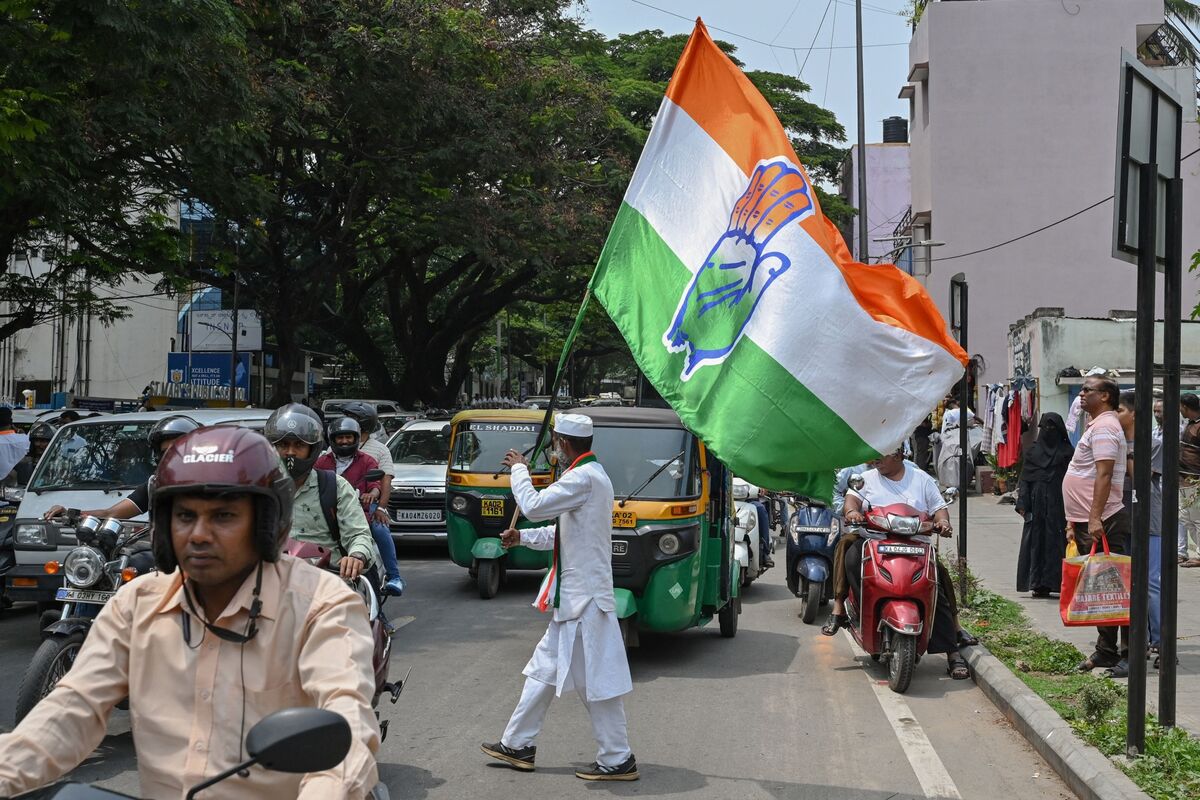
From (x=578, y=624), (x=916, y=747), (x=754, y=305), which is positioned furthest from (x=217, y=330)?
(x=754, y=305)

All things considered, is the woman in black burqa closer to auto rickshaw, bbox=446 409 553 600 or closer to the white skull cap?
auto rickshaw, bbox=446 409 553 600

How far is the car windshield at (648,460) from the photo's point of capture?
10.1 metres

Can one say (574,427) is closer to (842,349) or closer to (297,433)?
(297,433)

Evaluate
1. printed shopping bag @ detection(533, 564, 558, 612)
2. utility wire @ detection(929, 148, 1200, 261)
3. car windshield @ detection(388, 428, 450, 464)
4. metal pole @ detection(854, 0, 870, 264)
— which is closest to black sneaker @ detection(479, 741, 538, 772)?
printed shopping bag @ detection(533, 564, 558, 612)

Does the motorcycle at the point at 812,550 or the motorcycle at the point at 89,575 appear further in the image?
the motorcycle at the point at 812,550

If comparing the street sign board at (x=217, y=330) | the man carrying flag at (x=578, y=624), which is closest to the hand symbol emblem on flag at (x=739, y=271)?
the man carrying flag at (x=578, y=624)

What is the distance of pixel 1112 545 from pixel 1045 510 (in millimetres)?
3457

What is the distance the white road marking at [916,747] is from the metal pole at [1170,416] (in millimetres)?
1198

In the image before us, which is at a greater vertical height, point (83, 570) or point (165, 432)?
point (165, 432)

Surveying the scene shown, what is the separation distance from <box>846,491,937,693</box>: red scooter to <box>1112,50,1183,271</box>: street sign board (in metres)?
2.83

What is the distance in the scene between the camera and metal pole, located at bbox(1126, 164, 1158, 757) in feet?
20.3

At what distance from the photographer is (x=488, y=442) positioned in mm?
14375

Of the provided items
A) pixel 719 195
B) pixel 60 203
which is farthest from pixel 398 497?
pixel 719 195

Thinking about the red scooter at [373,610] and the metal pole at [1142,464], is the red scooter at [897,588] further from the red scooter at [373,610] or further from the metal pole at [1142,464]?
the red scooter at [373,610]
